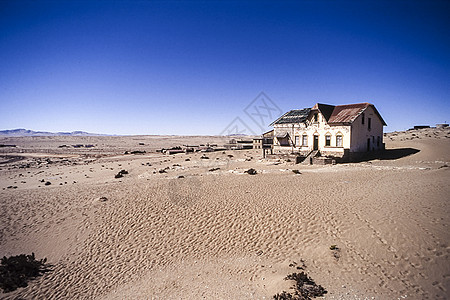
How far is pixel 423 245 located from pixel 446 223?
7.73 feet

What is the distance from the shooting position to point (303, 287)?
743 centimetres

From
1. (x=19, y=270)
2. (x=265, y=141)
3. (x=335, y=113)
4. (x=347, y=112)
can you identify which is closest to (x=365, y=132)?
(x=347, y=112)

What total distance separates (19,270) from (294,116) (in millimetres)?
32776

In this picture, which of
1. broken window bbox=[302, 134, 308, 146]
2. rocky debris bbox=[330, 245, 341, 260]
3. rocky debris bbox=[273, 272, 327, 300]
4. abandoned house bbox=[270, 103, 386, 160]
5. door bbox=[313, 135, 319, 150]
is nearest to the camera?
rocky debris bbox=[273, 272, 327, 300]

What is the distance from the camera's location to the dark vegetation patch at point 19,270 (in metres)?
9.09

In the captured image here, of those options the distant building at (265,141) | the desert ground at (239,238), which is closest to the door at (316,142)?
the distant building at (265,141)

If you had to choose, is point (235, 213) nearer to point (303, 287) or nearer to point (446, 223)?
point (303, 287)

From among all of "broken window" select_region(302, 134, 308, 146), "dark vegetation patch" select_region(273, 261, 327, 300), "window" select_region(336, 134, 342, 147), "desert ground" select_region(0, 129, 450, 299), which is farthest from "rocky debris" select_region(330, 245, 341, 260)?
"broken window" select_region(302, 134, 308, 146)

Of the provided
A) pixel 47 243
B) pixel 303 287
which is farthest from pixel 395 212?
pixel 47 243

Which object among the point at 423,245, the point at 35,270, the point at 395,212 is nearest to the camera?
the point at 423,245

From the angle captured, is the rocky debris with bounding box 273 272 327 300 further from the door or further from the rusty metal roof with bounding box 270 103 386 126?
the door

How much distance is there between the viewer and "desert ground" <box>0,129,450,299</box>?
26.3 feet

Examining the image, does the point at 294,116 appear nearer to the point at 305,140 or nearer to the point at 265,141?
the point at 305,140

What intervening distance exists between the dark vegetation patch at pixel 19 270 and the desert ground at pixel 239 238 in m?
0.33
